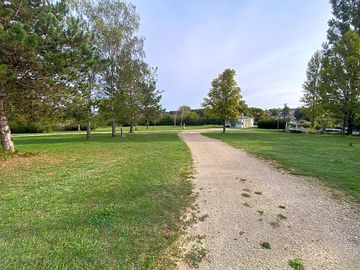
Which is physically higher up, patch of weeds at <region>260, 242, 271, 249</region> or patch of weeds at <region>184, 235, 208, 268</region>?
patch of weeds at <region>260, 242, 271, 249</region>

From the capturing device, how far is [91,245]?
2830mm

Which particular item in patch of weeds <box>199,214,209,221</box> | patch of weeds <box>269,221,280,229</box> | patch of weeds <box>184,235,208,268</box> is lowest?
patch of weeds <box>184,235,208,268</box>

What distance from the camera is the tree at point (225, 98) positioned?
2636 cm

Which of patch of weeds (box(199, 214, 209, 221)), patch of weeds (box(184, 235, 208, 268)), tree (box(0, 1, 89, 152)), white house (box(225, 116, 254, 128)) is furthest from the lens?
white house (box(225, 116, 254, 128))

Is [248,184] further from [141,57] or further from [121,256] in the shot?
[141,57]

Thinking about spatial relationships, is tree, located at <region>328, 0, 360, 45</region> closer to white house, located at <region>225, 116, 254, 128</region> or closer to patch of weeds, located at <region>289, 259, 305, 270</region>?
white house, located at <region>225, 116, 254, 128</region>

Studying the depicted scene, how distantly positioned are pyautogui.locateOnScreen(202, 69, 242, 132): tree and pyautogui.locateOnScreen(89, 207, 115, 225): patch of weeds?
23.7m

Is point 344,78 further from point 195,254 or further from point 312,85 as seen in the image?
point 195,254

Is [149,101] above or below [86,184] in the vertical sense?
above

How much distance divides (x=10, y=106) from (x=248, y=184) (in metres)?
8.79

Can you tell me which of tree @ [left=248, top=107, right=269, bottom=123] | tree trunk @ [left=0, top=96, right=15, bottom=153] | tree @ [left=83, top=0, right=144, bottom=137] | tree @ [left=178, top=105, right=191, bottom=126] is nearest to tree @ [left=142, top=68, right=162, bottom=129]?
tree @ [left=83, top=0, right=144, bottom=137]

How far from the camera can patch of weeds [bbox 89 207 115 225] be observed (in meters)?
3.46

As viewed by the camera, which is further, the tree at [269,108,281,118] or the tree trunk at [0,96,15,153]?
the tree at [269,108,281,118]

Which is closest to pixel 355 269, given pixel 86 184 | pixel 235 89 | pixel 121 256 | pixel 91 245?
pixel 121 256
